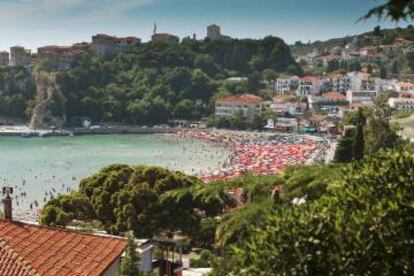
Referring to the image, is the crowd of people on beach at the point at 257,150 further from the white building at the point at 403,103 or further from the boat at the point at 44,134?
the boat at the point at 44,134

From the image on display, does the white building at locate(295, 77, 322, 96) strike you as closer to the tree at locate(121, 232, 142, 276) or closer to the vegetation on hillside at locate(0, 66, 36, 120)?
the vegetation on hillside at locate(0, 66, 36, 120)

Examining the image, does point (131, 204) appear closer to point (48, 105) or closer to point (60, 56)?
point (48, 105)

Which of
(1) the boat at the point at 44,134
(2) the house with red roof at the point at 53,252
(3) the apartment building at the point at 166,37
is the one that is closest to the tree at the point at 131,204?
(2) the house with red roof at the point at 53,252

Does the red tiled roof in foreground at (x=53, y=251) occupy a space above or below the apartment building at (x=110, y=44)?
below

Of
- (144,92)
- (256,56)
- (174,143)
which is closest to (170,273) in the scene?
(174,143)

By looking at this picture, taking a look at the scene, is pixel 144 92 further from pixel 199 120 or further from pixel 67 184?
pixel 67 184

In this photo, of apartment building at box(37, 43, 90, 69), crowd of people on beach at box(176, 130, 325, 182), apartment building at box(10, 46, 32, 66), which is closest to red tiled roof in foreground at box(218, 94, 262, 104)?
crowd of people on beach at box(176, 130, 325, 182)
